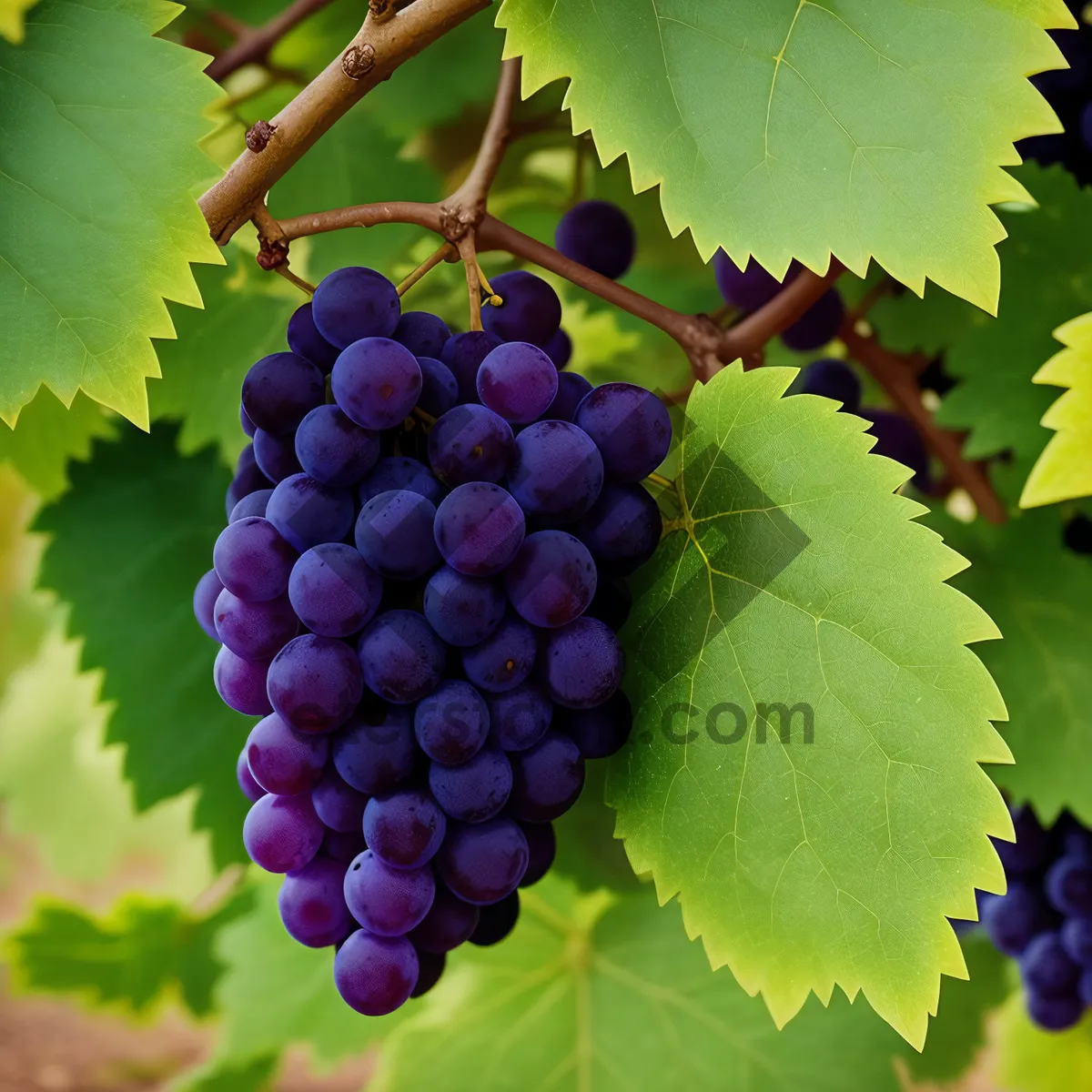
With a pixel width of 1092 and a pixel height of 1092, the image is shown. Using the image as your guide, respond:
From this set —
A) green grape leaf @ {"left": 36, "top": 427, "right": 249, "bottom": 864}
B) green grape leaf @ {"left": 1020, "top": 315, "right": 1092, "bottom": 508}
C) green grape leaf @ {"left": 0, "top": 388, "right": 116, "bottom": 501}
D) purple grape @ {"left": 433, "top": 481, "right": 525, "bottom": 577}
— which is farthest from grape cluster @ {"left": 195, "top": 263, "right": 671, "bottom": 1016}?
green grape leaf @ {"left": 36, "top": 427, "right": 249, "bottom": 864}

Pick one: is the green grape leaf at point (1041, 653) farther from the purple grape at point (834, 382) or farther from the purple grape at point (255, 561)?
the purple grape at point (255, 561)

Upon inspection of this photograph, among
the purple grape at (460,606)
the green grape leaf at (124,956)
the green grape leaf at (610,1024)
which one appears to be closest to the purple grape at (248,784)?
the purple grape at (460,606)

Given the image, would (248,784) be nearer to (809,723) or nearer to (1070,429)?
(809,723)

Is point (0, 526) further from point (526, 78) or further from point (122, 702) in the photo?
point (526, 78)

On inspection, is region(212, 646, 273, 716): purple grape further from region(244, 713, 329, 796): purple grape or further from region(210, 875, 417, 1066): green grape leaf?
region(210, 875, 417, 1066): green grape leaf

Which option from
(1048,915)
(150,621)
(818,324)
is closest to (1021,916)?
(1048,915)

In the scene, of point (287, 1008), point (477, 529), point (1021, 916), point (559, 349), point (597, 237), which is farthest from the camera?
point (287, 1008)

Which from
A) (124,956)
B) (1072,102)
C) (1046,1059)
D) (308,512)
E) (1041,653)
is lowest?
(1046,1059)
